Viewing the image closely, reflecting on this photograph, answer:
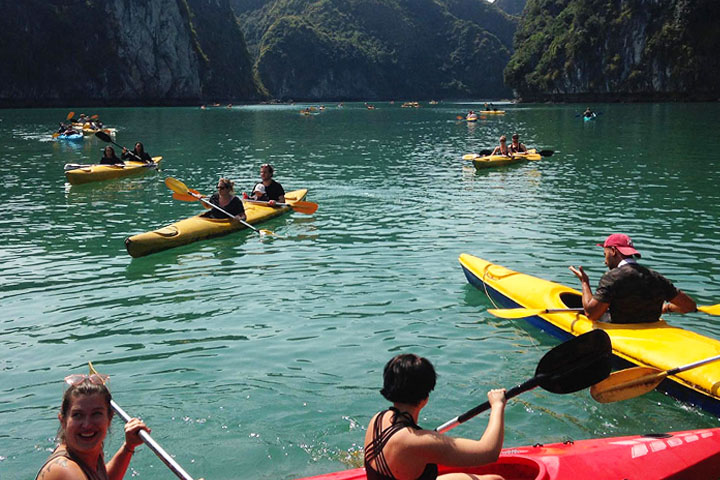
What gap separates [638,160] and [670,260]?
49.7 ft

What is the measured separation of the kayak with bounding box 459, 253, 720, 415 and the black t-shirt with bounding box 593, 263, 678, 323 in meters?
0.10

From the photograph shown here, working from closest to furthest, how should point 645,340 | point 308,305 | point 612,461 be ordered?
point 612,461, point 645,340, point 308,305

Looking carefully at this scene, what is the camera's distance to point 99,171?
826 inches

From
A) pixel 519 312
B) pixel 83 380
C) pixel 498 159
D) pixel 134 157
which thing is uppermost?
pixel 134 157

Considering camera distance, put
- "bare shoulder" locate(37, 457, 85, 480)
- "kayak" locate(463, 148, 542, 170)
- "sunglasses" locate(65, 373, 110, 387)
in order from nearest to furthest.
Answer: "bare shoulder" locate(37, 457, 85, 480)
"sunglasses" locate(65, 373, 110, 387)
"kayak" locate(463, 148, 542, 170)

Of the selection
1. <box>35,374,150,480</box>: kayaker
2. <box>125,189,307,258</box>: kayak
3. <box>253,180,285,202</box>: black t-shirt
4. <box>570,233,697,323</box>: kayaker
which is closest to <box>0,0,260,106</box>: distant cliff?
<box>253,180,285,202</box>: black t-shirt

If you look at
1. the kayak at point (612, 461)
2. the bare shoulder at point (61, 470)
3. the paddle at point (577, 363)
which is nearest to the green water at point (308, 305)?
the kayak at point (612, 461)

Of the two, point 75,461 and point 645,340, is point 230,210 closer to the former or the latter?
point 645,340

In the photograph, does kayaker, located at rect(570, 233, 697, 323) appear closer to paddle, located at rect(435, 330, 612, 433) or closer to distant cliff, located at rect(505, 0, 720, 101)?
paddle, located at rect(435, 330, 612, 433)

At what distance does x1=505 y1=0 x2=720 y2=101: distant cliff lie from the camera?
93.7 meters

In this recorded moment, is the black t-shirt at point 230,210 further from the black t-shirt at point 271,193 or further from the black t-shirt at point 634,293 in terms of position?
the black t-shirt at point 634,293

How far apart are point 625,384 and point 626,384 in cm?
1

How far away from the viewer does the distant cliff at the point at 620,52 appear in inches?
3688

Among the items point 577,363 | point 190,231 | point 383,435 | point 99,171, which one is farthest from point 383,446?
point 99,171
